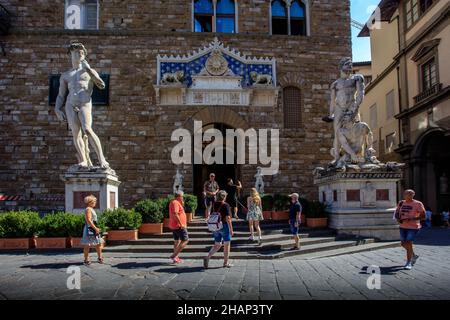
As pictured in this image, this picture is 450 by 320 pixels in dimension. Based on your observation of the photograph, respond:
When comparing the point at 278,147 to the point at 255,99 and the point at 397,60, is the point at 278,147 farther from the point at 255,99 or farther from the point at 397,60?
the point at 397,60

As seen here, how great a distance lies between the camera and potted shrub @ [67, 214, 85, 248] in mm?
9742

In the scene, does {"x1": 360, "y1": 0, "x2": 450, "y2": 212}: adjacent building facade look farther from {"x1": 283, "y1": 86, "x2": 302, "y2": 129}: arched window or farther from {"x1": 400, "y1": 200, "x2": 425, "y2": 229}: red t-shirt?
{"x1": 400, "y1": 200, "x2": 425, "y2": 229}: red t-shirt

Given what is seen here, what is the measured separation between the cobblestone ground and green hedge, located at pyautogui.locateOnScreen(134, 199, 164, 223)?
6.25 feet

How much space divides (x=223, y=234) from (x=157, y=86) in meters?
10.1

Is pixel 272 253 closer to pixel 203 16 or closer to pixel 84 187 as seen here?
pixel 84 187

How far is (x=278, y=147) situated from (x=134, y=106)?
599 cm

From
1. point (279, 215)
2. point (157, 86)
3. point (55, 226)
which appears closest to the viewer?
point (55, 226)

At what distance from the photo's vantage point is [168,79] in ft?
55.3

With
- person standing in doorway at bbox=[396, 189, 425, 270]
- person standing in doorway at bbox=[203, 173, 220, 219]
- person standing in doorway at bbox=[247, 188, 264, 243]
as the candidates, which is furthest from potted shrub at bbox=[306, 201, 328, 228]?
person standing in doorway at bbox=[396, 189, 425, 270]

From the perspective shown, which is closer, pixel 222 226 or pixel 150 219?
pixel 222 226

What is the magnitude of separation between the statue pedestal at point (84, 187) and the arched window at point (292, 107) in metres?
9.02

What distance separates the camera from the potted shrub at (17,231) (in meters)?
9.75

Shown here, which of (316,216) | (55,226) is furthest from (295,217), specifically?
(55,226)

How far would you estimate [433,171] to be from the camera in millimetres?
21688
